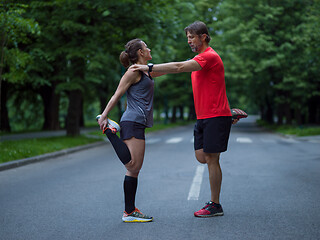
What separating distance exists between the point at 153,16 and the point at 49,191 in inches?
377

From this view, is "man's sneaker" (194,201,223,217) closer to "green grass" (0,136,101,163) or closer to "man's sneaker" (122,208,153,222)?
"man's sneaker" (122,208,153,222)

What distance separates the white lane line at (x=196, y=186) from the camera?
5934 mm

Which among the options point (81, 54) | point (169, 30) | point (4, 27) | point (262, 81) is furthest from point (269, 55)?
point (4, 27)

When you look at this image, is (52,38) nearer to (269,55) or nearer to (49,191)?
(49,191)

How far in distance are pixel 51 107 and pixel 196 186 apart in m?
23.6

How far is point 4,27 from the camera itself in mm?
10492

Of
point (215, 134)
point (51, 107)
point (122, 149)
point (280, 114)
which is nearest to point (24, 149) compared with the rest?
point (122, 149)

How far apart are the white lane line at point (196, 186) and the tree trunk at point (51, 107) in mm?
21142

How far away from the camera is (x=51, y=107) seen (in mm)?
28891

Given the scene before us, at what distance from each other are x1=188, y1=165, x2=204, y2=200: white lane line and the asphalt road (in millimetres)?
14

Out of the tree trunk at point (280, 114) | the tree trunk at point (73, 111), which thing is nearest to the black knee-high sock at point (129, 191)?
the tree trunk at point (73, 111)

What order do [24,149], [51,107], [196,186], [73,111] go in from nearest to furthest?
[196,186] → [24,149] → [73,111] → [51,107]

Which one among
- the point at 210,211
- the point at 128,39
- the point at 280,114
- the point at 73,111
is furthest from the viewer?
the point at 280,114

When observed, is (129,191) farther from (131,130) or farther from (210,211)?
(210,211)
